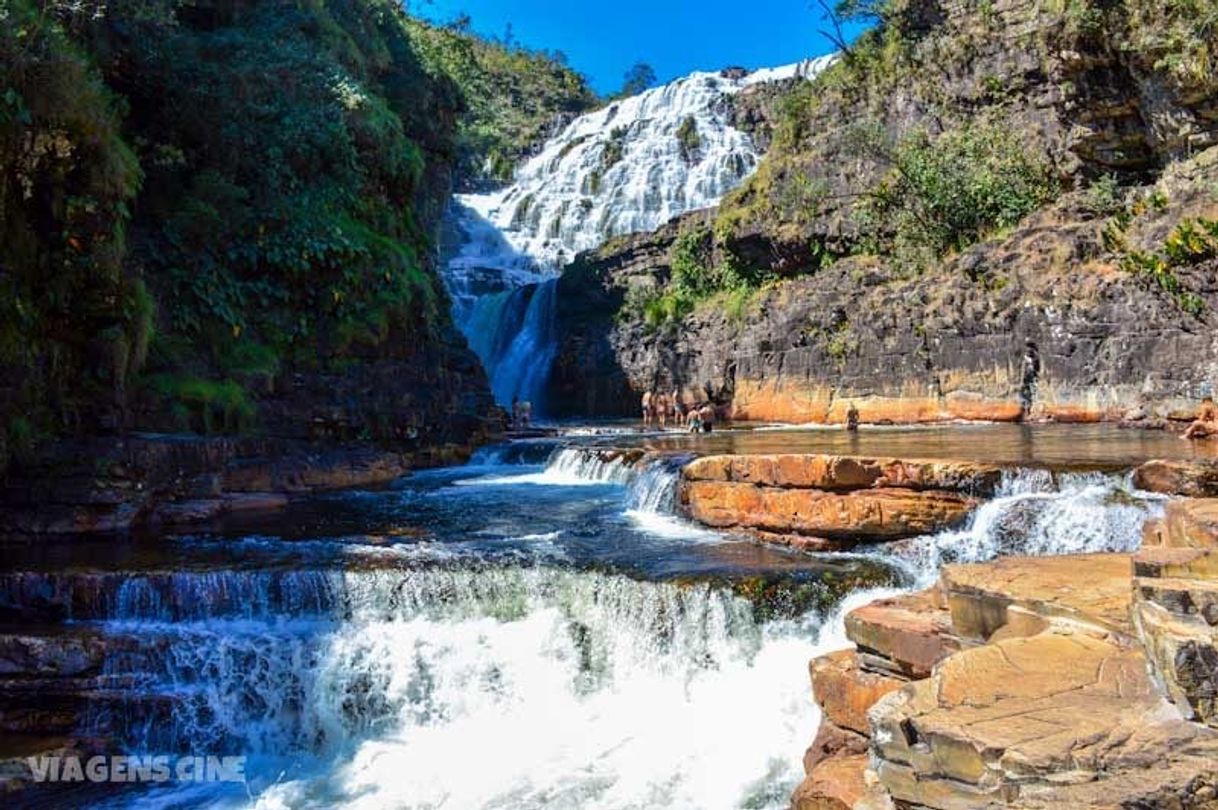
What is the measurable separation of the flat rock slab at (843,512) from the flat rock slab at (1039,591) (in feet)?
11.4

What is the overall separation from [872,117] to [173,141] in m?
19.7

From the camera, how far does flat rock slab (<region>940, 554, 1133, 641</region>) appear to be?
448 cm

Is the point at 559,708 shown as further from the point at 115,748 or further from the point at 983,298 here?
the point at 983,298

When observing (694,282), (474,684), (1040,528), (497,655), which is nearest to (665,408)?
(694,282)

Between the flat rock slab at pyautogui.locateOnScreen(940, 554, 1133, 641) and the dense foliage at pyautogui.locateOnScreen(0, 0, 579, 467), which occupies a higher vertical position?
the dense foliage at pyautogui.locateOnScreen(0, 0, 579, 467)

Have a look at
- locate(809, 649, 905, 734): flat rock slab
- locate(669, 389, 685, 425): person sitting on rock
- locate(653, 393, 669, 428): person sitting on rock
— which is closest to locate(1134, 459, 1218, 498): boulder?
locate(809, 649, 905, 734): flat rock slab

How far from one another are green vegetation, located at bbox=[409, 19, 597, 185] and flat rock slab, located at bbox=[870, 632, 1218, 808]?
2836 cm

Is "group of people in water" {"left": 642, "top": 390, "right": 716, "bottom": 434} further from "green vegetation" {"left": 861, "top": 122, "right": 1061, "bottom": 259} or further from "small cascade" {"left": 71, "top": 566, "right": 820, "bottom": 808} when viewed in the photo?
"small cascade" {"left": 71, "top": 566, "right": 820, "bottom": 808}

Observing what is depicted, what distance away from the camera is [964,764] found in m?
3.41

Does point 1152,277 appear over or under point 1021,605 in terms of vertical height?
over

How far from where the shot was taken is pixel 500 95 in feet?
198

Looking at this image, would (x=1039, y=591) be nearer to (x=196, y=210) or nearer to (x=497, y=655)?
(x=497, y=655)

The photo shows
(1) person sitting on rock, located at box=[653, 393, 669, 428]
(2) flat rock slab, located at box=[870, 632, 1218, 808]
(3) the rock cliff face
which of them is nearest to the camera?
(2) flat rock slab, located at box=[870, 632, 1218, 808]

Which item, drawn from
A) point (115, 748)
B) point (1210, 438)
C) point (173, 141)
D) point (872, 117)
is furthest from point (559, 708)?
point (872, 117)
